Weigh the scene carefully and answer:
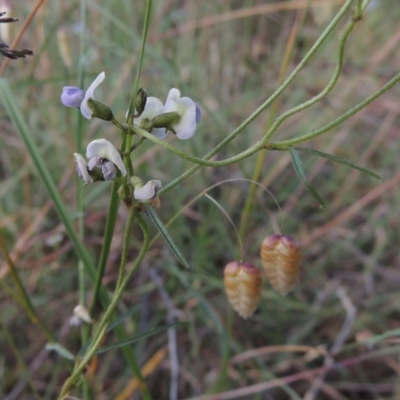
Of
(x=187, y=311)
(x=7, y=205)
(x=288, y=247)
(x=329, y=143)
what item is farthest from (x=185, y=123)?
(x=329, y=143)

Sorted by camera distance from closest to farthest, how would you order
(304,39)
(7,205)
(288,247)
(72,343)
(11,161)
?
(288,247), (72,343), (7,205), (11,161), (304,39)

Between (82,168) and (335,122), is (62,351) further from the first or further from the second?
(335,122)

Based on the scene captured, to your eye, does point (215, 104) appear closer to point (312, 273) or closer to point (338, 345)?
point (312, 273)

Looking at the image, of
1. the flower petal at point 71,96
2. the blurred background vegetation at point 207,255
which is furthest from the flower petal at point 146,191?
the blurred background vegetation at point 207,255

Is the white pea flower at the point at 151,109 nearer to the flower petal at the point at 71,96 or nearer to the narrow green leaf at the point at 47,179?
the flower petal at the point at 71,96

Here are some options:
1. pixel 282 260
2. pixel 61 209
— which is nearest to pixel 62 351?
pixel 61 209

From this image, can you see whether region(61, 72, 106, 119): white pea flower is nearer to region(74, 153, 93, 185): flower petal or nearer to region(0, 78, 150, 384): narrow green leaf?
region(74, 153, 93, 185): flower petal
